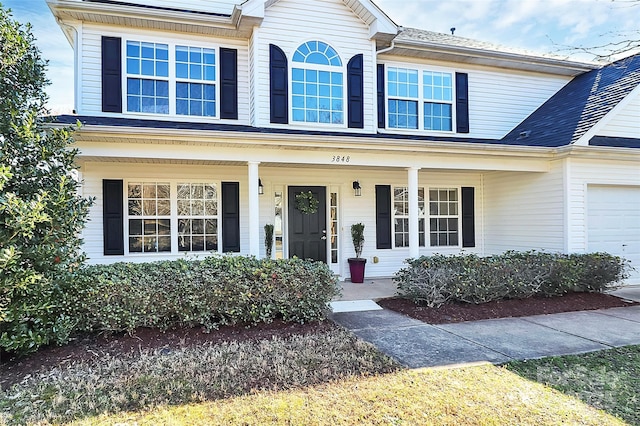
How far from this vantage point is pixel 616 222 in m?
8.55

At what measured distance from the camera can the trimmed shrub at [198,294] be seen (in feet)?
15.5

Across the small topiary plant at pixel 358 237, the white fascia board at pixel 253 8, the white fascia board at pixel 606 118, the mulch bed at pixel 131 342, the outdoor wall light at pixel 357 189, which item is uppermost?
the white fascia board at pixel 253 8

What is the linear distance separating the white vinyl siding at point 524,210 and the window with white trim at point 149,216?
7.41m

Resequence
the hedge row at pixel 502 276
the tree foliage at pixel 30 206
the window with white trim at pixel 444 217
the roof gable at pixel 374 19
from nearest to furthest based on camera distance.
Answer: the tree foliage at pixel 30 206 < the hedge row at pixel 502 276 < the roof gable at pixel 374 19 < the window with white trim at pixel 444 217

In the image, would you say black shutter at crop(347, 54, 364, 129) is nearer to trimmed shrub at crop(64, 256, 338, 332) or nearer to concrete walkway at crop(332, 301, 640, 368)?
trimmed shrub at crop(64, 256, 338, 332)

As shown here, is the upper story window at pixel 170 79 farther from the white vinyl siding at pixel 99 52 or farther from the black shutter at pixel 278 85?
the black shutter at pixel 278 85

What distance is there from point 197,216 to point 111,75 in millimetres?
3079

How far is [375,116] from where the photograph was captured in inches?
349

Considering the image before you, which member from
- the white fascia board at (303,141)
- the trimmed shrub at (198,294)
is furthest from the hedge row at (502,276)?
the white fascia board at (303,141)

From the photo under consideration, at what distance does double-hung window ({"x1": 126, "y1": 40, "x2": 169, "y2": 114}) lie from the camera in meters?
7.96

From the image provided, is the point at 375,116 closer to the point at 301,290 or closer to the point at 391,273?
the point at 391,273

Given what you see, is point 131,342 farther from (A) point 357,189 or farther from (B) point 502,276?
(A) point 357,189

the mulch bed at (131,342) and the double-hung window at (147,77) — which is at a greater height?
the double-hung window at (147,77)

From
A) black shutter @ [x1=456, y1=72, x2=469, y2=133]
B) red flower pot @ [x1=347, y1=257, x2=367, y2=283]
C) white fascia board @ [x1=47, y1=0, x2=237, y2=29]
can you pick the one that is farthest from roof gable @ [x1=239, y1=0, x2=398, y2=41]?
red flower pot @ [x1=347, y1=257, x2=367, y2=283]
